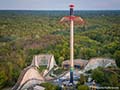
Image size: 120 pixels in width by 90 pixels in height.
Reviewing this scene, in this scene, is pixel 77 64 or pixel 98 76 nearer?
pixel 98 76

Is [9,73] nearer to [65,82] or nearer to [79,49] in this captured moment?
[65,82]

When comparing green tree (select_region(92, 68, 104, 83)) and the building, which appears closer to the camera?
green tree (select_region(92, 68, 104, 83))

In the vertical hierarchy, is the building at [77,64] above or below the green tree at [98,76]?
below

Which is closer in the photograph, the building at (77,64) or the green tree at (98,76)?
the green tree at (98,76)

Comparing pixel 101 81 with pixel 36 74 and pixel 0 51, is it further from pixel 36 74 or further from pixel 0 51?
pixel 0 51

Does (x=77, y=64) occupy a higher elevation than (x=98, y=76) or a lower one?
lower

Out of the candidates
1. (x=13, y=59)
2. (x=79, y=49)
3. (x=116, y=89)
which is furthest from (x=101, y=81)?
(x=79, y=49)

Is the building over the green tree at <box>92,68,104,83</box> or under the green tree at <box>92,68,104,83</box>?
under

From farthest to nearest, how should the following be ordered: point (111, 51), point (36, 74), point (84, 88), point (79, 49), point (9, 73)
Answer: point (79, 49) < point (111, 51) < point (9, 73) < point (36, 74) < point (84, 88)

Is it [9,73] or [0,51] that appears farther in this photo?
[0,51]

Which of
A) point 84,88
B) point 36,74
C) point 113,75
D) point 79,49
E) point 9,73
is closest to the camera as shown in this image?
point 84,88

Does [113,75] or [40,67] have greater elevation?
[113,75]
